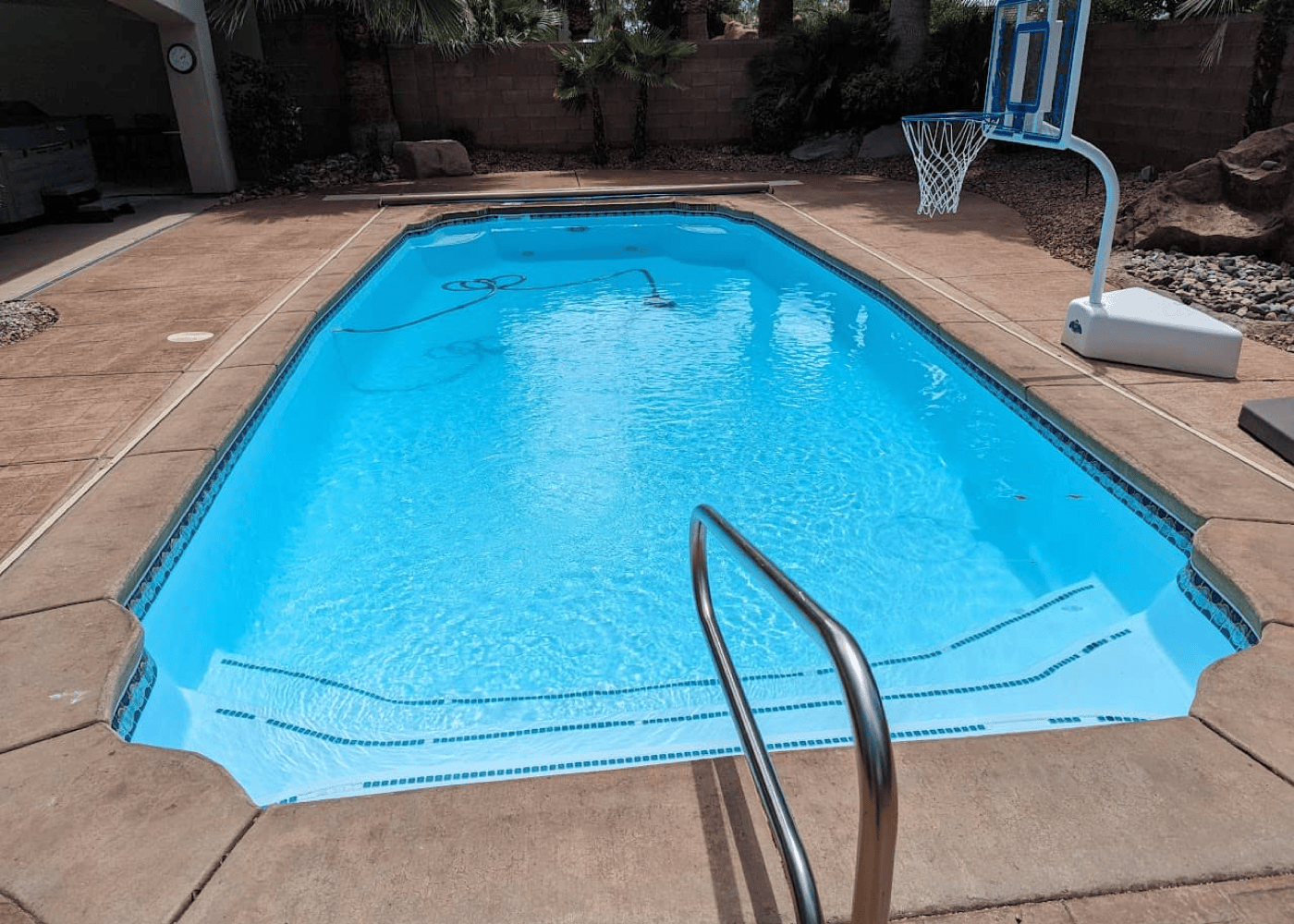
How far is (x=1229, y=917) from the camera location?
1731 mm

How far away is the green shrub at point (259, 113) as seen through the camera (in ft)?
37.1

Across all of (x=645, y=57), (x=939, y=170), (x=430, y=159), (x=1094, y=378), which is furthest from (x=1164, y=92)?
(x=430, y=159)

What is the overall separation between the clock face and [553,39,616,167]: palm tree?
4.86m

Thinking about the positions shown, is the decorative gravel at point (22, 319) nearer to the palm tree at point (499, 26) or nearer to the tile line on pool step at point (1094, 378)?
the tile line on pool step at point (1094, 378)

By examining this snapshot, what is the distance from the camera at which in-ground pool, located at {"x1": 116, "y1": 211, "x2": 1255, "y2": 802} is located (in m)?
2.92

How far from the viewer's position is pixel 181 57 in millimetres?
10898

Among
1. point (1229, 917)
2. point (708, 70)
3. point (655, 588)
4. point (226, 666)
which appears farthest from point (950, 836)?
point (708, 70)

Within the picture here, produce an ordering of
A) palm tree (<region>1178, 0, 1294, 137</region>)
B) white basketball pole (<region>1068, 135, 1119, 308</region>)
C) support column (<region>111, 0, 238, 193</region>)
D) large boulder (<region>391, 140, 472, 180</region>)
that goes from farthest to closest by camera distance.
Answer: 1. large boulder (<region>391, 140, 472, 180</region>)
2. support column (<region>111, 0, 238, 193</region>)
3. palm tree (<region>1178, 0, 1294, 137</region>)
4. white basketball pole (<region>1068, 135, 1119, 308</region>)

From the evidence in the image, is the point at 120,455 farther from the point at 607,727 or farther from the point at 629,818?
the point at 629,818

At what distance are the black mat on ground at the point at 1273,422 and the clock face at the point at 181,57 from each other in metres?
11.8

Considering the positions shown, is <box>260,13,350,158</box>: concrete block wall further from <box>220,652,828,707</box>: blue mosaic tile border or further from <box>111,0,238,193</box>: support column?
<box>220,652,828,707</box>: blue mosaic tile border

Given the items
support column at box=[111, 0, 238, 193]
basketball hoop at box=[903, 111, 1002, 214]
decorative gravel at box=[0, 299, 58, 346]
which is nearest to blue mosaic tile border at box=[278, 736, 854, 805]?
decorative gravel at box=[0, 299, 58, 346]

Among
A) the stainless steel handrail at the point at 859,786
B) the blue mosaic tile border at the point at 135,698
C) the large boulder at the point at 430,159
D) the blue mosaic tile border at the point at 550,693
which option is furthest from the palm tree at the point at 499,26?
the stainless steel handrail at the point at 859,786

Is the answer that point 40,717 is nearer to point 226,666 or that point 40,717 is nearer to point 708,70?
point 226,666
